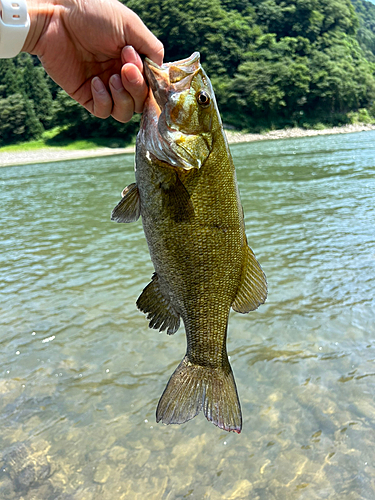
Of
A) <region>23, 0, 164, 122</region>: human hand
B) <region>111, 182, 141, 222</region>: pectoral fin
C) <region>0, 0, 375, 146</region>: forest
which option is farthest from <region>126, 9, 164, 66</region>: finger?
<region>0, 0, 375, 146</region>: forest

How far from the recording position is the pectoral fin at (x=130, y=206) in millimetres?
2357

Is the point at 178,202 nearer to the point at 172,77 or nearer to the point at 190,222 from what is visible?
the point at 190,222

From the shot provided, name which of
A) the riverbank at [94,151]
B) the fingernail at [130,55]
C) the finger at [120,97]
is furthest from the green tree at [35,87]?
the fingernail at [130,55]

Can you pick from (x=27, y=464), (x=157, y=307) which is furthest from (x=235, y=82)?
(x=157, y=307)

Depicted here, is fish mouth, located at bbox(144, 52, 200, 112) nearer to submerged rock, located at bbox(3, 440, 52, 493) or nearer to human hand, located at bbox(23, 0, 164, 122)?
human hand, located at bbox(23, 0, 164, 122)

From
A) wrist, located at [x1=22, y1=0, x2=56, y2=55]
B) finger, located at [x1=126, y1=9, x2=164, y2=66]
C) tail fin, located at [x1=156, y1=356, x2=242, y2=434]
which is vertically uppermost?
wrist, located at [x1=22, y1=0, x2=56, y2=55]

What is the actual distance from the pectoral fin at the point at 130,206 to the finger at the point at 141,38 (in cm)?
101

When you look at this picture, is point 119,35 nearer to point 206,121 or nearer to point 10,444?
point 206,121

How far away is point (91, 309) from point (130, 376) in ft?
7.41

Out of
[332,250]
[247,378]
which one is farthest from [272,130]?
[247,378]

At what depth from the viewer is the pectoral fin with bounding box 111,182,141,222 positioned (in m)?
2.36

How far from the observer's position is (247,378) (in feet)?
17.4

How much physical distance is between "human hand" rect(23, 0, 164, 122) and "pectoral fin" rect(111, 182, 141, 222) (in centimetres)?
71

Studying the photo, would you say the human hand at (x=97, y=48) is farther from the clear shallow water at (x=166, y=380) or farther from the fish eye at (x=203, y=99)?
the clear shallow water at (x=166, y=380)
